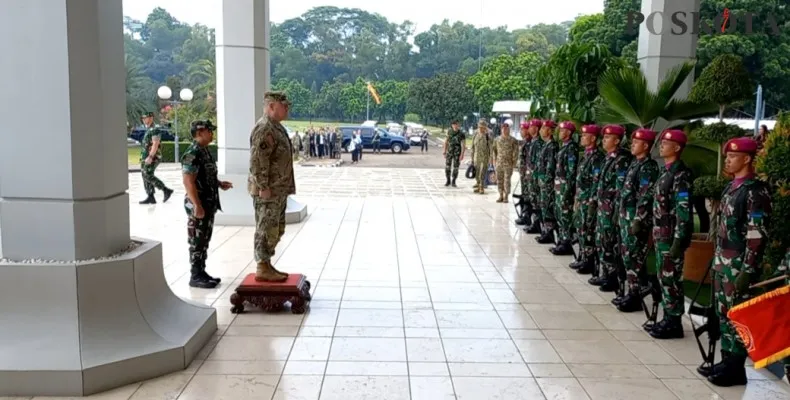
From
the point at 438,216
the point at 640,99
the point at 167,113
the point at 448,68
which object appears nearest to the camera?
the point at 640,99

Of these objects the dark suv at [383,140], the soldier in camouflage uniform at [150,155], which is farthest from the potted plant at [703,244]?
the dark suv at [383,140]

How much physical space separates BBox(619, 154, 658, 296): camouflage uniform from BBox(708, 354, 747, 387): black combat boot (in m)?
1.32

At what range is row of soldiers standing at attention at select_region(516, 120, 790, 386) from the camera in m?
3.48

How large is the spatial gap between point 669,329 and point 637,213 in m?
0.91

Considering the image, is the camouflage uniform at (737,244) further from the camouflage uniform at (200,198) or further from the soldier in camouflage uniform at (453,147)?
the soldier in camouflage uniform at (453,147)

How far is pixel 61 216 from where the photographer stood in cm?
342

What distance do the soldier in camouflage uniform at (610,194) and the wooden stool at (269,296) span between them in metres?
2.79

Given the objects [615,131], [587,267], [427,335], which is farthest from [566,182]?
[427,335]

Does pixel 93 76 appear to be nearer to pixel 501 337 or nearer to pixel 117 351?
pixel 117 351

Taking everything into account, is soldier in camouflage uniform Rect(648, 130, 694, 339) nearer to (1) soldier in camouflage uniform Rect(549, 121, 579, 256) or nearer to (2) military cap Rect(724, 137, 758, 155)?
(2) military cap Rect(724, 137, 758, 155)

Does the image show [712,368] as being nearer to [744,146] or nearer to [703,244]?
[744,146]

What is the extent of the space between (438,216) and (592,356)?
5.99m

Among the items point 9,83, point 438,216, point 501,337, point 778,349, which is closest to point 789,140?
point 778,349

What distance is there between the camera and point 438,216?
9.91 metres
